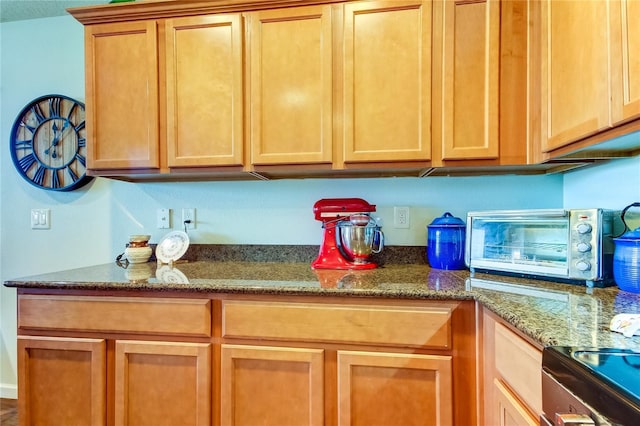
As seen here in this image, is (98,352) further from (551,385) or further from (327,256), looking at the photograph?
(551,385)

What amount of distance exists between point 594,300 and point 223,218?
1.69 m

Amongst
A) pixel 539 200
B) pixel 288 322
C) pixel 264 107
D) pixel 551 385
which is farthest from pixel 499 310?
pixel 264 107

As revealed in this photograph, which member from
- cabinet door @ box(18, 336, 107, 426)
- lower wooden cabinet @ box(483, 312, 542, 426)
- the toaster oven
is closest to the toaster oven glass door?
the toaster oven

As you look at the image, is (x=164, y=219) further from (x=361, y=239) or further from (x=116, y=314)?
(x=361, y=239)

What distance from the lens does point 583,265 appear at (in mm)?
1153

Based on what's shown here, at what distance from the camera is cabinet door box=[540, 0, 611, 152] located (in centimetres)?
100

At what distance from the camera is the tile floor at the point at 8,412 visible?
73.4 inches

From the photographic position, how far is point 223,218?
1.94 m

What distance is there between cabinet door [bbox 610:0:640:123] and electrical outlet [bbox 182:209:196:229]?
6.24 ft

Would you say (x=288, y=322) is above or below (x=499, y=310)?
below

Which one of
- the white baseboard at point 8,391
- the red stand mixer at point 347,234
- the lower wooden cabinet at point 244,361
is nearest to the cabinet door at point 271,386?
the lower wooden cabinet at point 244,361

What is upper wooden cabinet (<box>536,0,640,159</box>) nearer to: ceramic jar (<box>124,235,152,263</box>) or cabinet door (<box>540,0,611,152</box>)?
cabinet door (<box>540,0,611,152</box>)

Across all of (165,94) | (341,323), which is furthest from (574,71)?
(165,94)

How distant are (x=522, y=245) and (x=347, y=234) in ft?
2.39
